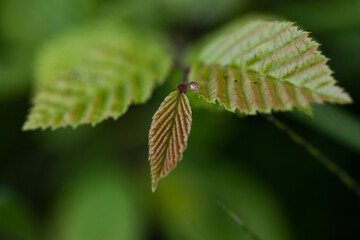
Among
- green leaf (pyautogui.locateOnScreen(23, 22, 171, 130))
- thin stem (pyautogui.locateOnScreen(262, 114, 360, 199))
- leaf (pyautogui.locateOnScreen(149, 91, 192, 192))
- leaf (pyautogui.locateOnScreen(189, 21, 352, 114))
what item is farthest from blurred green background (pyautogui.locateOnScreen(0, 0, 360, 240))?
leaf (pyautogui.locateOnScreen(149, 91, 192, 192))

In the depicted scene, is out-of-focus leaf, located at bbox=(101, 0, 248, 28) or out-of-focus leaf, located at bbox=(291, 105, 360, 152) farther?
out-of-focus leaf, located at bbox=(101, 0, 248, 28)

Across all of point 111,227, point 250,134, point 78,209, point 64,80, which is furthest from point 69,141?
point 250,134

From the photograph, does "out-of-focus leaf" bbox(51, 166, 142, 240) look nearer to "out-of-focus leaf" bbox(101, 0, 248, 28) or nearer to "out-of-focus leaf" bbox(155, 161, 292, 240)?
"out-of-focus leaf" bbox(155, 161, 292, 240)

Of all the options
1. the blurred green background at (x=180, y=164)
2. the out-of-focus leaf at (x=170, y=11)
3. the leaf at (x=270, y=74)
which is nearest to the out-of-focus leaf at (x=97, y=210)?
the blurred green background at (x=180, y=164)

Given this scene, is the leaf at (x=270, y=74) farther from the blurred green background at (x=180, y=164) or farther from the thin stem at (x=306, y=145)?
the blurred green background at (x=180, y=164)

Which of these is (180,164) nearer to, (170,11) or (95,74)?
(95,74)

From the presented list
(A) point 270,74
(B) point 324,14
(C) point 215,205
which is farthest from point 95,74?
(B) point 324,14

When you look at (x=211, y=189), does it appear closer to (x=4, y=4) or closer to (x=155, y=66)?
(x=155, y=66)
